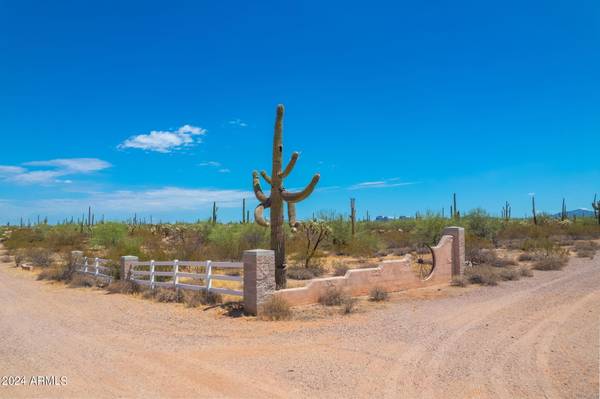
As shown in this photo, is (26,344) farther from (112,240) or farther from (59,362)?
(112,240)

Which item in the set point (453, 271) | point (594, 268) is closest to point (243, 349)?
point (453, 271)

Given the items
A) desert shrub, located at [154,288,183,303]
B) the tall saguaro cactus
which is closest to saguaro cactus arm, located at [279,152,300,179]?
the tall saguaro cactus

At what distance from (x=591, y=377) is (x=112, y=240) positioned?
37807 millimetres

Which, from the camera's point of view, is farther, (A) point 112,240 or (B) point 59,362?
(A) point 112,240

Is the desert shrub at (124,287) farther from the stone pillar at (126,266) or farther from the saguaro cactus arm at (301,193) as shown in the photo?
the saguaro cactus arm at (301,193)

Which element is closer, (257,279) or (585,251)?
(257,279)

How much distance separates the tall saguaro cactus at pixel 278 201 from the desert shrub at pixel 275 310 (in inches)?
79.0

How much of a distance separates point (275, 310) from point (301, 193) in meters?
3.80

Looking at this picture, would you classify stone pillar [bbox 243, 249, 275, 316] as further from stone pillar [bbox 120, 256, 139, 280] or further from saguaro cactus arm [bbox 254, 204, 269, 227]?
stone pillar [bbox 120, 256, 139, 280]

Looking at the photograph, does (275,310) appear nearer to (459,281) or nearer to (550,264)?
(459,281)

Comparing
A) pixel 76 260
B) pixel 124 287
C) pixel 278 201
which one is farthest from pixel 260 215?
pixel 76 260

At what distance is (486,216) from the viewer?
126ft

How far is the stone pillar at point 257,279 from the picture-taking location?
11.9m

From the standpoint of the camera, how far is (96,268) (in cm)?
2106
